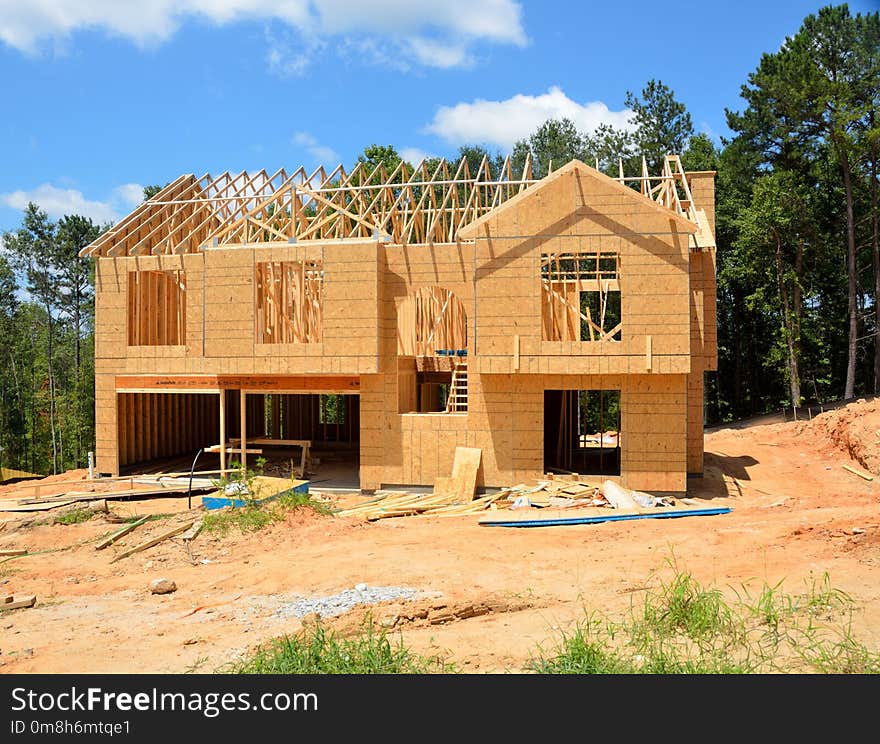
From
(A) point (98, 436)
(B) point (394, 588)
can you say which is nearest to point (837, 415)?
(B) point (394, 588)

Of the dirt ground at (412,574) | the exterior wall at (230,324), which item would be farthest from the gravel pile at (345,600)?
the exterior wall at (230,324)

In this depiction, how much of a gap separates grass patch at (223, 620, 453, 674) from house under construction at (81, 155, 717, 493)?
35.7 ft

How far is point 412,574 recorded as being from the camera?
10.6 m

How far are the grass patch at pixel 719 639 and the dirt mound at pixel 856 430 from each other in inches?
575

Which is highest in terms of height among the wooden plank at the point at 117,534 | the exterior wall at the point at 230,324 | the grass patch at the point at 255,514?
the exterior wall at the point at 230,324

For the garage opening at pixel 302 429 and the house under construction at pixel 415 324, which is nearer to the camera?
the house under construction at pixel 415 324

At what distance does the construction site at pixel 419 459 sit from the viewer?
9.41 metres

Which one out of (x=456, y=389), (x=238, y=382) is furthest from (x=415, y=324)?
(x=238, y=382)

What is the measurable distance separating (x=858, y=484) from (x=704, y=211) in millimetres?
8528

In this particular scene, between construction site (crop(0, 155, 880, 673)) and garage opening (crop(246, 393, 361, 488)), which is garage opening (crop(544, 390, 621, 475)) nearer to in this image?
construction site (crop(0, 155, 880, 673))

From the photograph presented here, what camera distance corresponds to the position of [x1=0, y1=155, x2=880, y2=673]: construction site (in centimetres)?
941

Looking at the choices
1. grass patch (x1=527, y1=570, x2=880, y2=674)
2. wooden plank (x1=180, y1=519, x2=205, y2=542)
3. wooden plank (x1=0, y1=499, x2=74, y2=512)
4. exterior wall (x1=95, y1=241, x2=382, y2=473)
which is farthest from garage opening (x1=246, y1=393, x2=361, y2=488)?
grass patch (x1=527, y1=570, x2=880, y2=674)

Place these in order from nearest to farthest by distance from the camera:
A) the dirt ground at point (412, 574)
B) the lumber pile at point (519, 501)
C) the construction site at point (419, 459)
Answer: the dirt ground at point (412, 574), the construction site at point (419, 459), the lumber pile at point (519, 501)

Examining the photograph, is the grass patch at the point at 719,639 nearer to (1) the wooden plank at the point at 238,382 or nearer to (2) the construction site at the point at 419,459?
(2) the construction site at the point at 419,459
